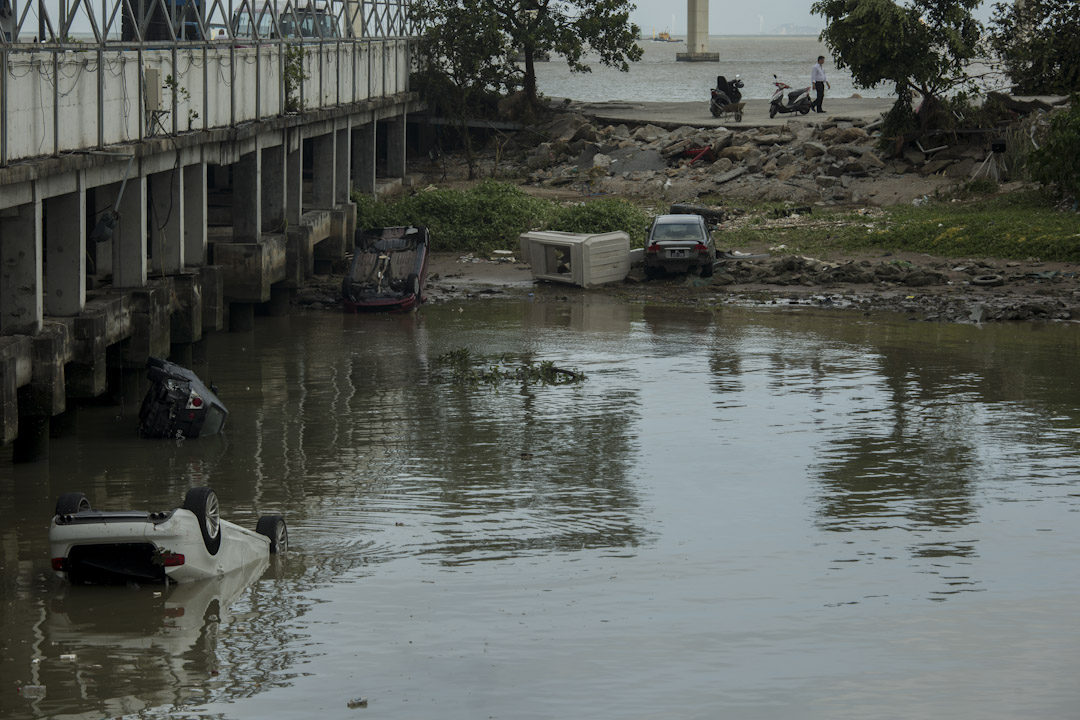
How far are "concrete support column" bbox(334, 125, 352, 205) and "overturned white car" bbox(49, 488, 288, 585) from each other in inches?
994

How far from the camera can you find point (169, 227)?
24.5 meters

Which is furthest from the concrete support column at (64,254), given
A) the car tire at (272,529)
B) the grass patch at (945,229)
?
the grass patch at (945,229)

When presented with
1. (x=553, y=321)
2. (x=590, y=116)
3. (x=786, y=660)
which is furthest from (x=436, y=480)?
(x=590, y=116)

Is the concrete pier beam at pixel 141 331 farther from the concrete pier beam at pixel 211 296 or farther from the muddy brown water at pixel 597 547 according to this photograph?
the concrete pier beam at pixel 211 296

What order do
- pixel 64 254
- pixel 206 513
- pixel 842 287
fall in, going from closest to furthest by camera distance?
pixel 206 513 → pixel 64 254 → pixel 842 287

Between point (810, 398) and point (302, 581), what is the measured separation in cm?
1097

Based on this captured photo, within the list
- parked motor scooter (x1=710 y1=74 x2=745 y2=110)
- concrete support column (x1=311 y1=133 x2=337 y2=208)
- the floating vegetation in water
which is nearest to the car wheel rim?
the floating vegetation in water

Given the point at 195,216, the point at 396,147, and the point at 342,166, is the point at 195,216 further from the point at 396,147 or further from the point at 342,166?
the point at 396,147

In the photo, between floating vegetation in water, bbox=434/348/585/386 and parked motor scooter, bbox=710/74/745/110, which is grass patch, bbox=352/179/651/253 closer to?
floating vegetation in water, bbox=434/348/585/386

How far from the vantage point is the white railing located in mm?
18062

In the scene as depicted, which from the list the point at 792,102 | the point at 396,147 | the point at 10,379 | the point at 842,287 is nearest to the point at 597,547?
the point at 10,379

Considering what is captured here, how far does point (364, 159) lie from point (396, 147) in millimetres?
5506

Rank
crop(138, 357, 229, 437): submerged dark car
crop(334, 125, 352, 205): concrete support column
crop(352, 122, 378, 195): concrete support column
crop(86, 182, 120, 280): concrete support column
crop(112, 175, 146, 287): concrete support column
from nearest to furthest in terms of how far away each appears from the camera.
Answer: crop(138, 357, 229, 437): submerged dark car
crop(112, 175, 146, 287): concrete support column
crop(86, 182, 120, 280): concrete support column
crop(334, 125, 352, 205): concrete support column
crop(352, 122, 378, 195): concrete support column

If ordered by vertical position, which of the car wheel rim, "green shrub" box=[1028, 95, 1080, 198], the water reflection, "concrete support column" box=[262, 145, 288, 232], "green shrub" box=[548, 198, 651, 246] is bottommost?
the water reflection
